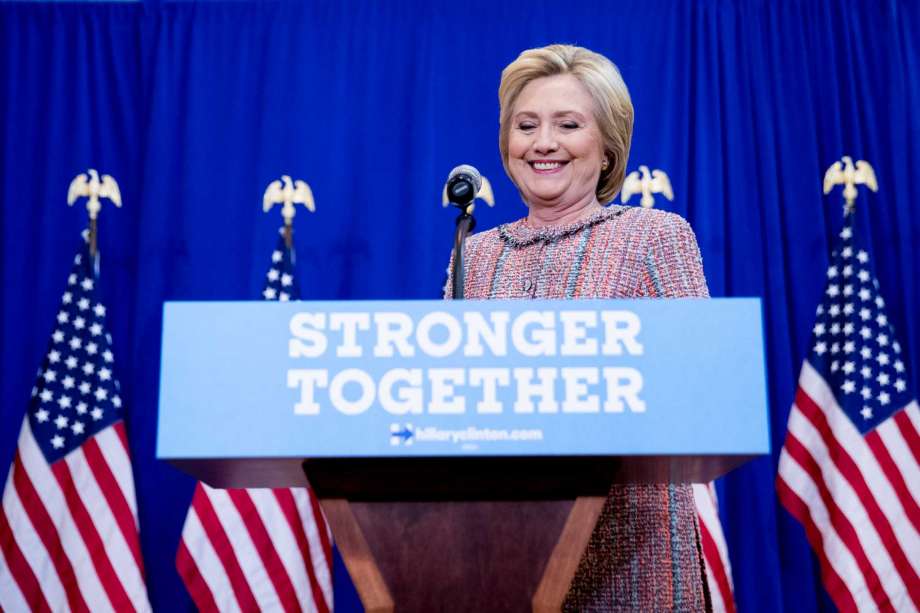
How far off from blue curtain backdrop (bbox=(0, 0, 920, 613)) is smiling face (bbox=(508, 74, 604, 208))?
8.24 feet

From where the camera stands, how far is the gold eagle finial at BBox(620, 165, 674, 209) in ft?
14.5

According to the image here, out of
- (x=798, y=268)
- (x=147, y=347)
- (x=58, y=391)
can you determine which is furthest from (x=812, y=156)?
(x=58, y=391)

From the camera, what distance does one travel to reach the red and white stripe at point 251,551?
13.0 feet

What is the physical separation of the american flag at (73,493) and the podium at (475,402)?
3059 mm

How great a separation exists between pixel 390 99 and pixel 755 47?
62.5 inches

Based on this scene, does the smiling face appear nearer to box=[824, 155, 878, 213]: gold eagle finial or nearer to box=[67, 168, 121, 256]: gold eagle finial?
box=[824, 155, 878, 213]: gold eagle finial

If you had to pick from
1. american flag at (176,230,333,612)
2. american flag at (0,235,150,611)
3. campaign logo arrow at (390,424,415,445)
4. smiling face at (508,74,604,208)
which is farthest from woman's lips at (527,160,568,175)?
american flag at (0,235,150,611)

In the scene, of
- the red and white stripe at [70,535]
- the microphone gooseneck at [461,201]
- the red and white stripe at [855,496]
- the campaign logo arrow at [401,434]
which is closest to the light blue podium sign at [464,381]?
the campaign logo arrow at [401,434]

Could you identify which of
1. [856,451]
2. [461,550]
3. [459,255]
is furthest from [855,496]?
[461,550]

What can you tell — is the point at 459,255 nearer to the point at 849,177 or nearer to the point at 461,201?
the point at 461,201

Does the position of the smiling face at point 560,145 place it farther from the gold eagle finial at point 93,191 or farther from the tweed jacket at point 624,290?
the gold eagle finial at point 93,191

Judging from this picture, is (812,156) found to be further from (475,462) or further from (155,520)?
(475,462)

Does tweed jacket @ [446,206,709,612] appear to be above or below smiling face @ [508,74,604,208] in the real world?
below

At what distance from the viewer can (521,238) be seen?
1.93 meters
